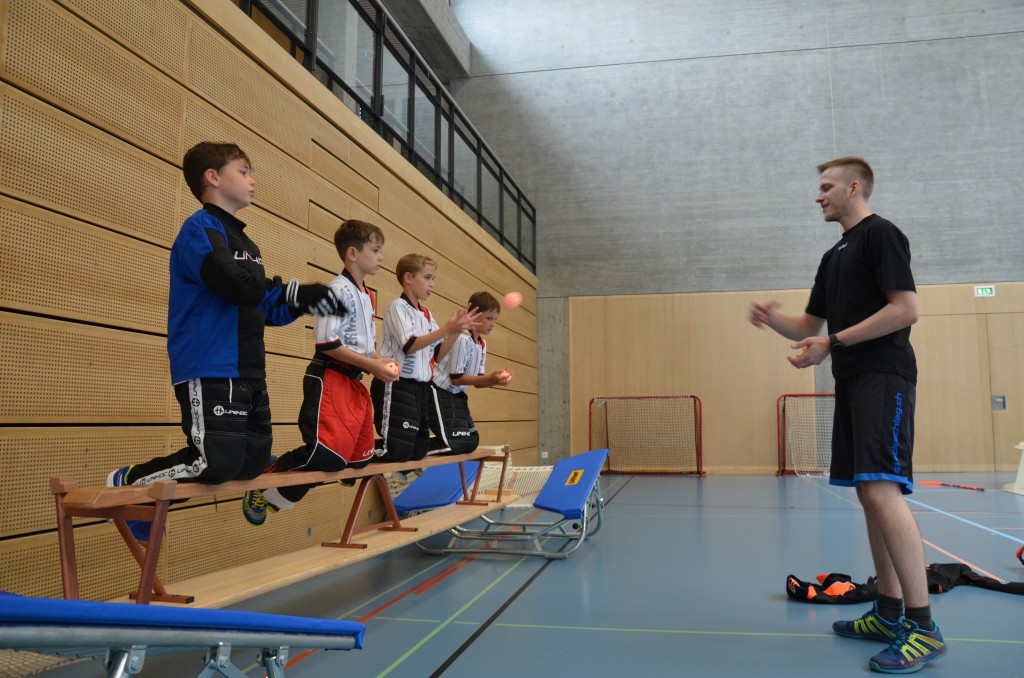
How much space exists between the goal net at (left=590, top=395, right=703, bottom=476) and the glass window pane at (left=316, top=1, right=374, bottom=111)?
7543 mm

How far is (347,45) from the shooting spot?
19.3 ft

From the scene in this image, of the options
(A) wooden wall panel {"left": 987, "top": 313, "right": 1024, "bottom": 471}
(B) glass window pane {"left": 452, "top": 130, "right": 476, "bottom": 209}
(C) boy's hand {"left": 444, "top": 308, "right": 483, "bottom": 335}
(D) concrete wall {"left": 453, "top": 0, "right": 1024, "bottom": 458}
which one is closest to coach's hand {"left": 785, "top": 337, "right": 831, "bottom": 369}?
(C) boy's hand {"left": 444, "top": 308, "right": 483, "bottom": 335}

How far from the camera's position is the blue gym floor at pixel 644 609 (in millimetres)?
2539

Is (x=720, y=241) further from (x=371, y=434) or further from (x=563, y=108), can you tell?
(x=371, y=434)


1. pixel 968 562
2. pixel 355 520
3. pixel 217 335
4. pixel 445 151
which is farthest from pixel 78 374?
pixel 445 151

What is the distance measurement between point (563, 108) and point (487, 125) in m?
1.42

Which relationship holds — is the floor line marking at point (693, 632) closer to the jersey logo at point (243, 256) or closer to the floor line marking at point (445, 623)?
the floor line marking at point (445, 623)

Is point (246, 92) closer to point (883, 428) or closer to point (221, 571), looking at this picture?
point (221, 571)

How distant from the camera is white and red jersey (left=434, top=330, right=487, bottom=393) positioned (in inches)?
189

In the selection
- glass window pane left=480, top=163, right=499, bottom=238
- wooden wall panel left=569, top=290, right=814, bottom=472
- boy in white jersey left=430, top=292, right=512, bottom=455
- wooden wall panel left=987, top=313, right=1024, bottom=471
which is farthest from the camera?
wooden wall panel left=569, top=290, right=814, bottom=472

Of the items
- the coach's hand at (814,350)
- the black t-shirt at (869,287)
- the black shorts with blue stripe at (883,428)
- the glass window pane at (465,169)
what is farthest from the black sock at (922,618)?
the glass window pane at (465,169)

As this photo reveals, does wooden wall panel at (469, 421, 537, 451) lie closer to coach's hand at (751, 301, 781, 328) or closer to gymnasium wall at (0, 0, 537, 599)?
gymnasium wall at (0, 0, 537, 599)

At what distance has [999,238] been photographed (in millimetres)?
11539

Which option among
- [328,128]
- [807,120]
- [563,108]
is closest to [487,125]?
[563,108]
